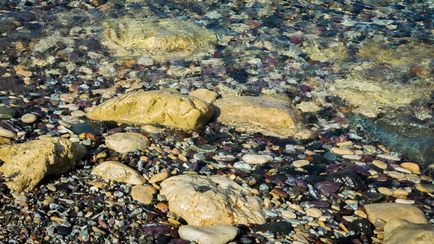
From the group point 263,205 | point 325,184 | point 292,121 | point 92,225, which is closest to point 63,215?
point 92,225

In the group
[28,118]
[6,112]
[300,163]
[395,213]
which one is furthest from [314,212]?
[6,112]

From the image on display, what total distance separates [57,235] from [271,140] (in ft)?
11.0

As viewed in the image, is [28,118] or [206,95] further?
[206,95]

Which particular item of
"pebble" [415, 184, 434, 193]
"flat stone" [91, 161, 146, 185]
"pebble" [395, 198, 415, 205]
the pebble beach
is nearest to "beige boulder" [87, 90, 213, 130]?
the pebble beach

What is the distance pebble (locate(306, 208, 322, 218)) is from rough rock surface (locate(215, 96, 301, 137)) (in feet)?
5.87

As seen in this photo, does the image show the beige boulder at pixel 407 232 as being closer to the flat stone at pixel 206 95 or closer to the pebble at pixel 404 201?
the pebble at pixel 404 201

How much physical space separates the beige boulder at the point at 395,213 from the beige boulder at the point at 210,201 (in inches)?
47.8

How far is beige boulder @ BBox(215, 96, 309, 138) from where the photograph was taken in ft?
24.8

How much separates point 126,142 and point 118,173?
79 centimetres

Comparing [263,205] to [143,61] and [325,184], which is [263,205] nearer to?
[325,184]

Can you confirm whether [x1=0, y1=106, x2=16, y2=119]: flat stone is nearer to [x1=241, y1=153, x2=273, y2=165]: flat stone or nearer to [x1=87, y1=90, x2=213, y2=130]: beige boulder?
[x1=87, y1=90, x2=213, y2=130]: beige boulder

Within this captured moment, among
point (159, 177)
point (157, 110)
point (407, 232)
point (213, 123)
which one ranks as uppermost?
point (407, 232)

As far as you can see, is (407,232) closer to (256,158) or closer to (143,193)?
(256,158)

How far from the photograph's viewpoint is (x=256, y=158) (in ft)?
22.3
